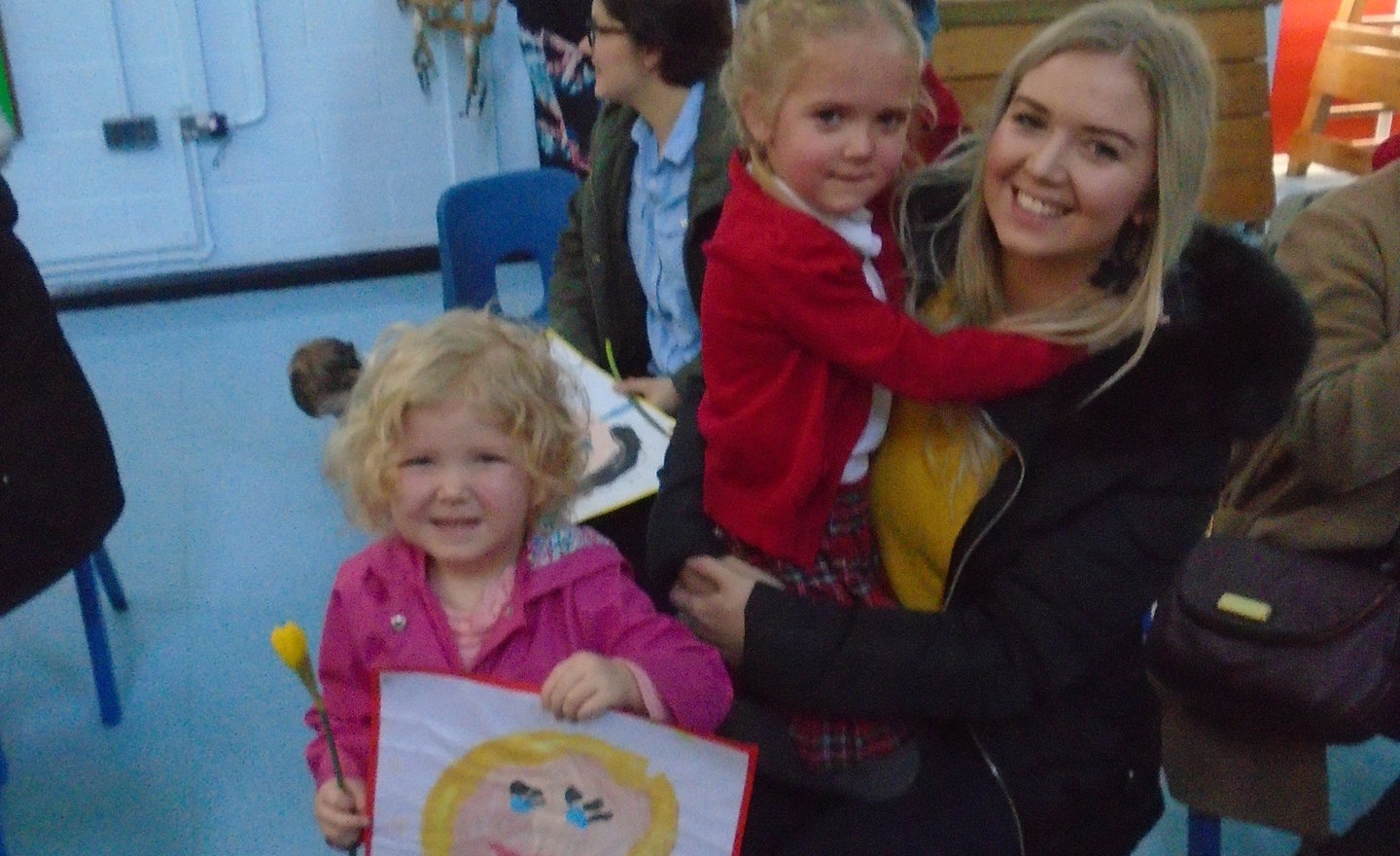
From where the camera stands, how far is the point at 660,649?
110 cm

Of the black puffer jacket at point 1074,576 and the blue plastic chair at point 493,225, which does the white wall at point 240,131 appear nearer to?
the blue plastic chair at point 493,225

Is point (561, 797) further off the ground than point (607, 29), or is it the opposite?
point (607, 29)

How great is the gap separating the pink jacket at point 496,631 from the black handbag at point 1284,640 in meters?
0.65

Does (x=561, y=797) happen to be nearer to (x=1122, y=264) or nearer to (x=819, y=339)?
(x=819, y=339)

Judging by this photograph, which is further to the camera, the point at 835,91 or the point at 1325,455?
the point at 1325,455

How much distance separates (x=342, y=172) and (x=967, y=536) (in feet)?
11.9

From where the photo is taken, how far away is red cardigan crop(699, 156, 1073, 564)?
3.63 ft

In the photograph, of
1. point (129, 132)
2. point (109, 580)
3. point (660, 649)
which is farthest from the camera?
point (129, 132)

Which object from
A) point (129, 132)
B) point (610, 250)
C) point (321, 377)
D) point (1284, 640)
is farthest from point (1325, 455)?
point (129, 132)

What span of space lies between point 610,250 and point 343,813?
1.17 meters

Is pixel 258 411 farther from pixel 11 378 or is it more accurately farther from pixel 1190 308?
pixel 1190 308

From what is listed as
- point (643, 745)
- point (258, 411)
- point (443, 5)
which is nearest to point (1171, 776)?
point (643, 745)

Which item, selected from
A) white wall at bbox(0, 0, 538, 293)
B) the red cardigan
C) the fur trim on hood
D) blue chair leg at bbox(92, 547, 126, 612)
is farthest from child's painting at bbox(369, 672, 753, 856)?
white wall at bbox(0, 0, 538, 293)

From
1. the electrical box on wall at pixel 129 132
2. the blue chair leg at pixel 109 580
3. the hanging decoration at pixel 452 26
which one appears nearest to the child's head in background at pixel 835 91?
the blue chair leg at pixel 109 580
